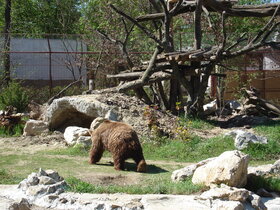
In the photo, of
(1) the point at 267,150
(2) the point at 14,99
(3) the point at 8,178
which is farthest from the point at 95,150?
(2) the point at 14,99

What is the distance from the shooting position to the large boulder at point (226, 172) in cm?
637

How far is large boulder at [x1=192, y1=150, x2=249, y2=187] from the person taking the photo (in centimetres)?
637

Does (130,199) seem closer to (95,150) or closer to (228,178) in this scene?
(228,178)

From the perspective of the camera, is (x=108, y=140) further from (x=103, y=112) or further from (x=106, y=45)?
(x=106, y=45)

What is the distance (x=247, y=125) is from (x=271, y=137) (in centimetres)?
182

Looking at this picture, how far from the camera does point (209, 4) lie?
510 inches

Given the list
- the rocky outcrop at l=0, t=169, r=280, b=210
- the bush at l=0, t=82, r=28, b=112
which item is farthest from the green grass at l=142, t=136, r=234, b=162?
the bush at l=0, t=82, r=28, b=112

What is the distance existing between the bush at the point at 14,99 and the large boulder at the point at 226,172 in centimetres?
968

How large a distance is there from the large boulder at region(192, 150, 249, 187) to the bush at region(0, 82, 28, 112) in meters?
9.68

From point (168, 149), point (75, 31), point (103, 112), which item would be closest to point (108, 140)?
point (168, 149)

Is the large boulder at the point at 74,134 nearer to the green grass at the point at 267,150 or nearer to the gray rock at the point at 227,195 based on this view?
the green grass at the point at 267,150

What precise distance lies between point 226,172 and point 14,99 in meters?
10.3

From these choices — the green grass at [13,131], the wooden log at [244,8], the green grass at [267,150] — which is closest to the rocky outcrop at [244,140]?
the green grass at [267,150]

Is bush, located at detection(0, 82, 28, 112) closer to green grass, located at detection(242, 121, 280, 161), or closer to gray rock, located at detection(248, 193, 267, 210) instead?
green grass, located at detection(242, 121, 280, 161)
